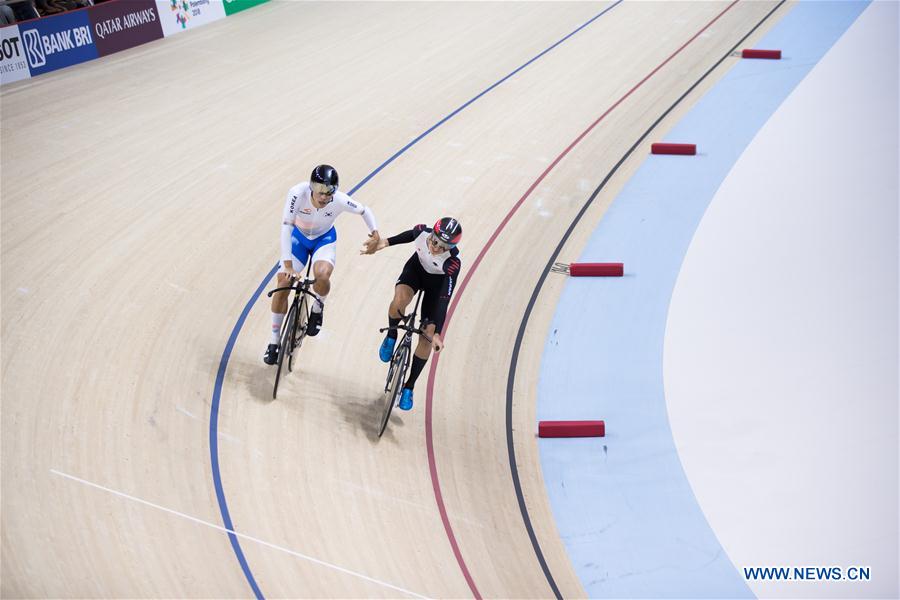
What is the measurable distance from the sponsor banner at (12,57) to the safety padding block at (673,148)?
7.55 meters

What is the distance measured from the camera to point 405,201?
809 centimetres

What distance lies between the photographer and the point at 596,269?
24.4 feet

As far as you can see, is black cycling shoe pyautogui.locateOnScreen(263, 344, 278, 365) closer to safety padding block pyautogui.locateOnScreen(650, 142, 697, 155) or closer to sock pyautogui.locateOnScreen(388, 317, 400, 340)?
sock pyautogui.locateOnScreen(388, 317, 400, 340)

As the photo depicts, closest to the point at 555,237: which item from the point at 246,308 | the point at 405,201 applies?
the point at 405,201

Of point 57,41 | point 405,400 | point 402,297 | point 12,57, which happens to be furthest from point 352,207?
point 57,41

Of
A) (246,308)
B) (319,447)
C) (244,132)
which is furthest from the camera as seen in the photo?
(244,132)

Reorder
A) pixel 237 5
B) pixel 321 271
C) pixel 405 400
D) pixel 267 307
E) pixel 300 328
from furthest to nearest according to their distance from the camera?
pixel 237 5
pixel 267 307
pixel 300 328
pixel 405 400
pixel 321 271

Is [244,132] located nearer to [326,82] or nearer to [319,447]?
[326,82]

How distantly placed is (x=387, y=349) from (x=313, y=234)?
0.93 m

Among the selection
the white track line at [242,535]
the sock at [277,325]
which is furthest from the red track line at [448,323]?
the sock at [277,325]

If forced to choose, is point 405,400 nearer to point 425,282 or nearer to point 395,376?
point 395,376

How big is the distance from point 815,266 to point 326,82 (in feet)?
20.8

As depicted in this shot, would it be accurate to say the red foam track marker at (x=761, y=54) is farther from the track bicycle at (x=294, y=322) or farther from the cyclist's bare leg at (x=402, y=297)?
the track bicycle at (x=294, y=322)

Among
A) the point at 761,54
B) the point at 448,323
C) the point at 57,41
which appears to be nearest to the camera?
the point at 448,323
